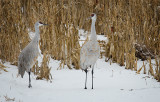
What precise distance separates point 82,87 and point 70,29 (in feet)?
4.83

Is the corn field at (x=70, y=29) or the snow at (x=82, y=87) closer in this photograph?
the snow at (x=82, y=87)

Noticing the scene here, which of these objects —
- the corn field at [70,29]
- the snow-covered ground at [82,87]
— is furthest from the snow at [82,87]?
the corn field at [70,29]

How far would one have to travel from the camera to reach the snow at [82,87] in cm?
319

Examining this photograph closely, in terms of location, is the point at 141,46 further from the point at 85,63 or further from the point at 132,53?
the point at 85,63

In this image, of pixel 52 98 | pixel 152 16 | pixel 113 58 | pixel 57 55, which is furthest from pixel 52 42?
pixel 152 16

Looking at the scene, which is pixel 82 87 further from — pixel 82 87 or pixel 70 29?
pixel 70 29

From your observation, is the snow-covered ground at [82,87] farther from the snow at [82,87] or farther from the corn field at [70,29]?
the corn field at [70,29]

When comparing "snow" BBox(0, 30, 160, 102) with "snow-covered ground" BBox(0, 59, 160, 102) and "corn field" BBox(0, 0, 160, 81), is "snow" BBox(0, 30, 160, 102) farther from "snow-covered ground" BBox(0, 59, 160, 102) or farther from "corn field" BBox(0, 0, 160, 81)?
"corn field" BBox(0, 0, 160, 81)

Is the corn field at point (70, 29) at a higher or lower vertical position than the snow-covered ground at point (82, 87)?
higher

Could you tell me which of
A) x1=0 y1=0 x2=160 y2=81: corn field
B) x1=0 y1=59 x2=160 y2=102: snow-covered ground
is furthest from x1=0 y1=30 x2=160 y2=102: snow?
x1=0 y1=0 x2=160 y2=81: corn field

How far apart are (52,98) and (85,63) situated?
3.52 feet

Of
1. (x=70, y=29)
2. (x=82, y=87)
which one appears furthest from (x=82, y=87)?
(x=70, y=29)

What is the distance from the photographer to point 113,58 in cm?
541

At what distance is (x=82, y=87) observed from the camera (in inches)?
159
